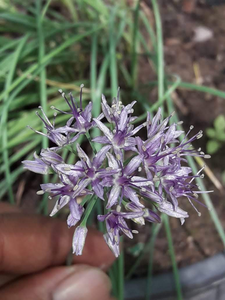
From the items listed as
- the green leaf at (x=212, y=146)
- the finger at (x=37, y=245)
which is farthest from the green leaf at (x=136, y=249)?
the green leaf at (x=212, y=146)

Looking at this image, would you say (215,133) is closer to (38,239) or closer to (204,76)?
(204,76)

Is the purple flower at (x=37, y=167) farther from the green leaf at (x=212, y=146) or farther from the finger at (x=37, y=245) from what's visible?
the green leaf at (x=212, y=146)

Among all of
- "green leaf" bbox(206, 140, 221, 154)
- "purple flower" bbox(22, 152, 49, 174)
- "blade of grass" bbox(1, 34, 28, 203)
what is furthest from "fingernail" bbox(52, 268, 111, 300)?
"green leaf" bbox(206, 140, 221, 154)

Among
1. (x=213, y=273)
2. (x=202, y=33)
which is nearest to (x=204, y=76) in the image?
(x=202, y=33)

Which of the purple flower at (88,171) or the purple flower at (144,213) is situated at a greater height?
the purple flower at (88,171)

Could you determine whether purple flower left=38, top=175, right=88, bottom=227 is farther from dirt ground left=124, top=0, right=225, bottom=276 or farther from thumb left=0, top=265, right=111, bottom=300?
dirt ground left=124, top=0, right=225, bottom=276

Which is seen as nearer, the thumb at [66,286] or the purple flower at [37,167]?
the purple flower at [37,167]

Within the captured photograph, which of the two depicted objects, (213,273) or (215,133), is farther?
(215,133)

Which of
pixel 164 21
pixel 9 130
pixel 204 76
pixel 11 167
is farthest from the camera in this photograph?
pixel 164 21
